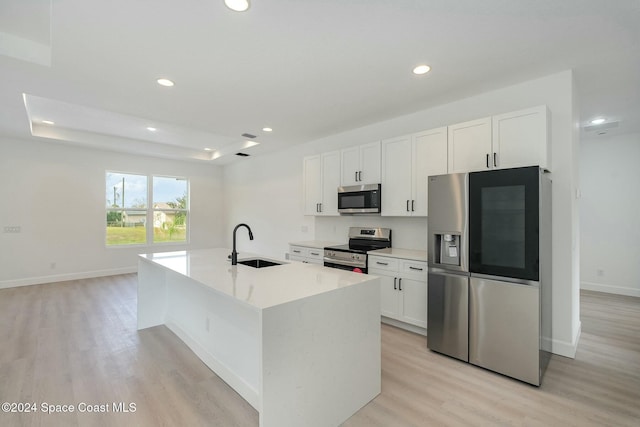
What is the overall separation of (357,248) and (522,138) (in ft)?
7.33

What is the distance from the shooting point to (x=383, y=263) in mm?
3410

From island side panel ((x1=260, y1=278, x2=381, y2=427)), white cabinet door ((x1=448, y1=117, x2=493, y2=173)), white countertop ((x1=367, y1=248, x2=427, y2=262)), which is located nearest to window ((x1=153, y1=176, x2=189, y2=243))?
white countertop ((x1=367, y1=248, x2=427, y2=262))

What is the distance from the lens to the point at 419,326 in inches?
123

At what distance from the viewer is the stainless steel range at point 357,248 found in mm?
3633

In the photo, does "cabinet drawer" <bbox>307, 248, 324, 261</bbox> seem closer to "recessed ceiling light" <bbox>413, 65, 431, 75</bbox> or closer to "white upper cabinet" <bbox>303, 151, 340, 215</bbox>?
"white upper cabinet" <bbox>303, 151, 340, 215</bbox>

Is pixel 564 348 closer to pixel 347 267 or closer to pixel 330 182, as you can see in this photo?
pixel 347 267

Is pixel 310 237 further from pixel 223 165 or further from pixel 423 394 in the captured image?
pixel 223 165

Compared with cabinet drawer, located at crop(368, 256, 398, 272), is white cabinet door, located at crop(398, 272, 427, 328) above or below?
below

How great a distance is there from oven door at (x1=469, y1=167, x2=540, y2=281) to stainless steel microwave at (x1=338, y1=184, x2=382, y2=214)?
1.36 meters

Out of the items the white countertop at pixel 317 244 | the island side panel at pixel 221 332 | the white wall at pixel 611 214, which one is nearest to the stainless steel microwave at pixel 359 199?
the white countertop at pixel 317 244

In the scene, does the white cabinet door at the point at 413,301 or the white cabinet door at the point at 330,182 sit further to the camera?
the white cabinet door at the point at 330,182

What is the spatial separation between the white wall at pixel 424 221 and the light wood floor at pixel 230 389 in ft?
1.60

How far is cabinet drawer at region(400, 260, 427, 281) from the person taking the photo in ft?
9.97

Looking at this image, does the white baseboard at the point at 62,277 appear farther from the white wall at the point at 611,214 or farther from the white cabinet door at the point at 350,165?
the white wall at the point at 611,214
